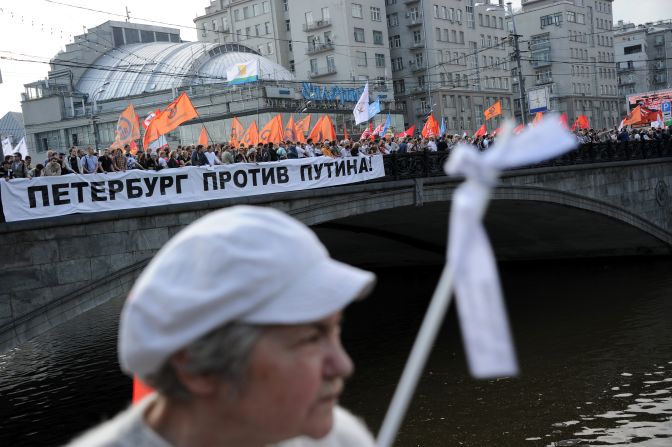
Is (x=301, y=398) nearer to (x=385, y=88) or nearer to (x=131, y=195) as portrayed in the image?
(x=131, y=195)

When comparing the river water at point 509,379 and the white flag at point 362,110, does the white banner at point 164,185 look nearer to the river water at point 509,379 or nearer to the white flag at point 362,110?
the river water at point 509,379

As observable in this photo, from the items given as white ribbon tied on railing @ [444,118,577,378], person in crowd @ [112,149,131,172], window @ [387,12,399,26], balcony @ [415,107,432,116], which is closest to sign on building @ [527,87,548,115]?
person in crowd @ [112,149,131,172]

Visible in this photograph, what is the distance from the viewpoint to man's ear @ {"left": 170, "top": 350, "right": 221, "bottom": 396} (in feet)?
4.93

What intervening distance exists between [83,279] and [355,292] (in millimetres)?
13599

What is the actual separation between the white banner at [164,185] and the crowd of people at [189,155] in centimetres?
37

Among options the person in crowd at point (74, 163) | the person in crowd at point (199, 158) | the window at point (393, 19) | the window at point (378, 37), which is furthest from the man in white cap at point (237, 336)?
the window at point (393, 19)

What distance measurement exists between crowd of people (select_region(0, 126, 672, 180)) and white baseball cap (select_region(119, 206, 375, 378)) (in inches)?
515

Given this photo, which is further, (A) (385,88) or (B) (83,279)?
(A) (385,88)

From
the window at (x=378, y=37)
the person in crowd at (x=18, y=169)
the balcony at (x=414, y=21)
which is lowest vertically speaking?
the person in crowd at (x=18, y=169)

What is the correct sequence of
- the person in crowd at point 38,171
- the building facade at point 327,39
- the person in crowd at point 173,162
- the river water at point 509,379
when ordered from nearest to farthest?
the river water at point 509,379, the person in crowd at point 38,171, the person in crowd at point 173,162, the building facade at point 327,39

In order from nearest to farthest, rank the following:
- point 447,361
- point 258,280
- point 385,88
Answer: point 258,280 < point 447,361 < point 385,88

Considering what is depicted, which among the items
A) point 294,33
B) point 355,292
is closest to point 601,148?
point 355,292

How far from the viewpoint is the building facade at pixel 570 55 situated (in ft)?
303

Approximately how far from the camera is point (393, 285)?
3275cm
